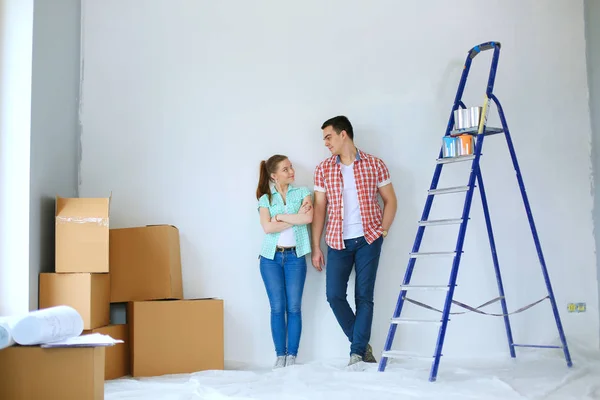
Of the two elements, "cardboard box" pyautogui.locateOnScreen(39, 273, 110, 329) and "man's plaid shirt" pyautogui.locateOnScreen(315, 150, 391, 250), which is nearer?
"cardboard box" pyautogui.locateOnScreen(39, 273, 110, 329)

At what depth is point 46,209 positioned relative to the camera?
161 inches

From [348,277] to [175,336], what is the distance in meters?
1.20

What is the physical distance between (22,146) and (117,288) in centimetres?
103

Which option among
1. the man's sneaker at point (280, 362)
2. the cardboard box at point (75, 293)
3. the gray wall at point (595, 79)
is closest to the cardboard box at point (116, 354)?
the cardboard box at point (75, 293)

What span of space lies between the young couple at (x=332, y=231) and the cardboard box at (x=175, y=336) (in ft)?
1.48

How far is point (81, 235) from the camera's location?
3936 millimetres

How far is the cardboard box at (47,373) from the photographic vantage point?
7.08 feet

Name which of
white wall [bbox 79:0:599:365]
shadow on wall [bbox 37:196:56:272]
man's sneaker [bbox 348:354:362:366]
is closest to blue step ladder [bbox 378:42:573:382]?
man's sneaker [bbox 348:354:362:366]

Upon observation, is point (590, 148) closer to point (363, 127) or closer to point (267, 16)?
point (363, 127)

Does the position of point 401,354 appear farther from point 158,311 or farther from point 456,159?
point 158,311

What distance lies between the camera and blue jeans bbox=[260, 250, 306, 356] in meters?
4.56

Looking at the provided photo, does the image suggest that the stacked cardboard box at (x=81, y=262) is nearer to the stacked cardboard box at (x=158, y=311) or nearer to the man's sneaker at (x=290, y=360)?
the stacked cardboard box at (x=158, y=311)

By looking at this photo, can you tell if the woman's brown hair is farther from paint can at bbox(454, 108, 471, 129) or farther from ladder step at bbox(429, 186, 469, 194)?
paint can at bbox(454, 108, 471, 129)

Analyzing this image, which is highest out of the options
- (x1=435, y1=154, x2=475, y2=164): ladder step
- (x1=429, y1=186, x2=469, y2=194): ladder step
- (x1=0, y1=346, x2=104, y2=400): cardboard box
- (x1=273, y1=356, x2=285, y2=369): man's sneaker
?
(x1=435, y1=154, x2=475, y2=164): ladder step
